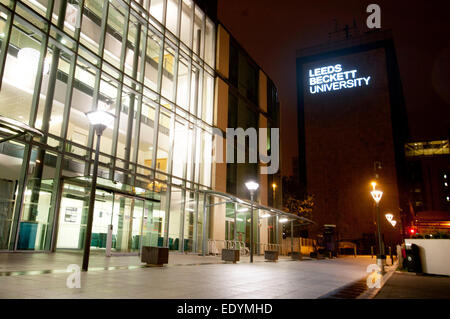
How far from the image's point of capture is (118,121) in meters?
19.6

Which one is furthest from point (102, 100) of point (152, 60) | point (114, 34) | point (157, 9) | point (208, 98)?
point (208, 98)

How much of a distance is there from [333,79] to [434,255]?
47.9 meters

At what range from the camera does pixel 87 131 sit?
18.6 m

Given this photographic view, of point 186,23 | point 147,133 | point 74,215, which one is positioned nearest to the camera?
point 74,215

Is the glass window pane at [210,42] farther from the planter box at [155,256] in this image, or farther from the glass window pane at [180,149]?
the planter box at [155,256]

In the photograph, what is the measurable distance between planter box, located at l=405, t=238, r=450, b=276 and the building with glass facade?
43.9 ft

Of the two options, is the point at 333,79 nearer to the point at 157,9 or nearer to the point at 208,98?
the point at 208,98

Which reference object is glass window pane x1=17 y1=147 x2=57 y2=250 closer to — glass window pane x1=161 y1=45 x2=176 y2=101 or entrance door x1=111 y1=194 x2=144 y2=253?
entrance door x1=111 y1=194 x2=144 y2=253

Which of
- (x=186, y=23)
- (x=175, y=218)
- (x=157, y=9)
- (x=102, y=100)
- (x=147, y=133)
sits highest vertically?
(x=186, y=23)

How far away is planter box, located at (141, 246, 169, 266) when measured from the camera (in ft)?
40.8

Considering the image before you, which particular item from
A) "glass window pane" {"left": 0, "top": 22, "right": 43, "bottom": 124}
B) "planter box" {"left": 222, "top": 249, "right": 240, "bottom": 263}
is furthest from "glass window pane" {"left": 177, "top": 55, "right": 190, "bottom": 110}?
"planter box" {"left": 222, "top": 249, "right": 240, "bottom": 263}
